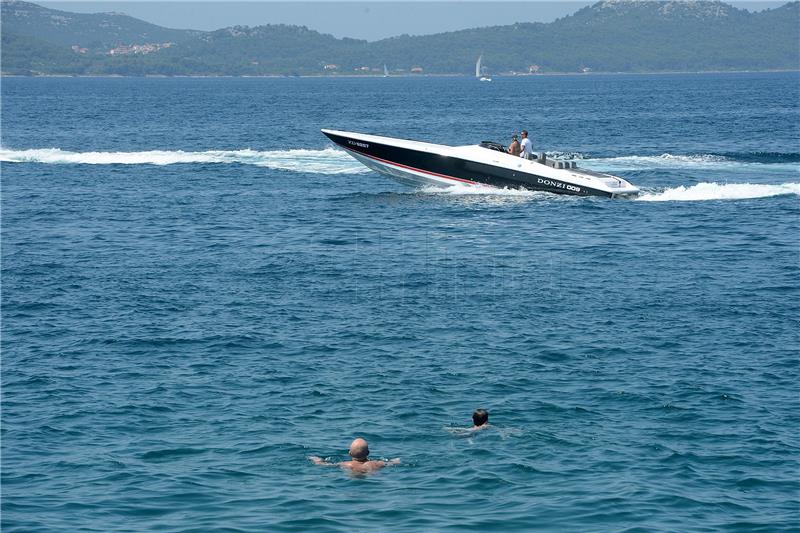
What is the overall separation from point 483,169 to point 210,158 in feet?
76.7

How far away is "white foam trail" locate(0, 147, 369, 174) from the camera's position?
59188 millimetres

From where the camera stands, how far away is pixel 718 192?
46469 mm

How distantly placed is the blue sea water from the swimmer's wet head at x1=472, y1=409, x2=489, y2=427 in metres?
0.38

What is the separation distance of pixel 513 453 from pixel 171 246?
2103cm

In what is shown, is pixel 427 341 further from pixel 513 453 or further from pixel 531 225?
pixel 531 225

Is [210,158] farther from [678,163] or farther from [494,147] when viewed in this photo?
[678,163]

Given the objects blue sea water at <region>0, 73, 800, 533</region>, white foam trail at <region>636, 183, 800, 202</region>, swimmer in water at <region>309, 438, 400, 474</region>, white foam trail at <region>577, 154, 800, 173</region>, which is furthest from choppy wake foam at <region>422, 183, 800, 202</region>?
swimmer in water at <region>309, 438, 400, 474</region>

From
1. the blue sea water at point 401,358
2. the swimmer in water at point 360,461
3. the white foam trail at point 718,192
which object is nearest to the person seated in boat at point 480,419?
the blue sea water at point 401,358

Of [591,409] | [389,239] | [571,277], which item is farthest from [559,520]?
[389,239]

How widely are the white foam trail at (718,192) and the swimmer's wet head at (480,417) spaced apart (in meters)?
28.2

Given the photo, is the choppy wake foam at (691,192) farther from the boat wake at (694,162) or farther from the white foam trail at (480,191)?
the boat wake at (694,162)

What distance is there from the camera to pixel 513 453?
59.8 ft

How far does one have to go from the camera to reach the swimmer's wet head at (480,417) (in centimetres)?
1884

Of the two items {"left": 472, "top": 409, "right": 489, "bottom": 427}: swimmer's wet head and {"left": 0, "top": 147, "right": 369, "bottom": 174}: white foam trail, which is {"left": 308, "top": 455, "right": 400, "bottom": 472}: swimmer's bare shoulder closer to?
{"left": 472, "top": 409, "right": 489, "bottom": 427}: swimmer's wet head
